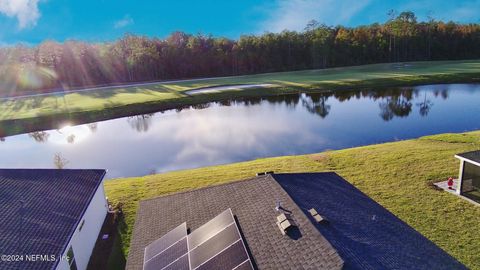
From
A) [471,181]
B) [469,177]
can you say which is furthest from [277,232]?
[471,181]

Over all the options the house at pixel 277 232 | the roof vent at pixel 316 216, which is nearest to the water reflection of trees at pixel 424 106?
the house at pixel 277 232

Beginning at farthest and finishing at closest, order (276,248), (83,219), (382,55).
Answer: (382,55), (83,219), (276,248)

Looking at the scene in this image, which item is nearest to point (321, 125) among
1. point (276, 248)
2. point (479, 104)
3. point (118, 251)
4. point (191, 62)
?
point (479, 104)

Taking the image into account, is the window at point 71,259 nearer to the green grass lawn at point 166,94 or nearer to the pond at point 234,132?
the pond at point 234,132

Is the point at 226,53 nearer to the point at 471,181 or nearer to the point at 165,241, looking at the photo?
the point at 471,181

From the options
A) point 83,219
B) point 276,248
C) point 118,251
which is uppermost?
point 276,248

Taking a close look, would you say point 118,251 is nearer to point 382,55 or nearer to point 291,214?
point 291,214

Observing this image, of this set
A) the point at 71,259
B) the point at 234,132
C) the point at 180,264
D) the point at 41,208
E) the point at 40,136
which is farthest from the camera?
the point at 40,136
